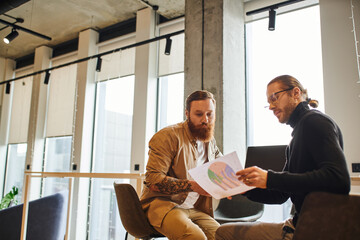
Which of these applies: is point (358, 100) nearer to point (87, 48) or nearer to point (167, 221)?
point (167, 221)

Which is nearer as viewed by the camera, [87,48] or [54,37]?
[87,48]

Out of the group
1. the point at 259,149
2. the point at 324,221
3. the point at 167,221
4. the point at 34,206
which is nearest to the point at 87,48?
the point at 34,206

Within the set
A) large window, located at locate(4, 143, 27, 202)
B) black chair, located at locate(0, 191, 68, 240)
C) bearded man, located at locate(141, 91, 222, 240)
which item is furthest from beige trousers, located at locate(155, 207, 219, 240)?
large window, located at locate(4, 143, 27, 202)

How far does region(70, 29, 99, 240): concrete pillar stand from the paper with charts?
185 inches

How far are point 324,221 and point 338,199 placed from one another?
9 cm

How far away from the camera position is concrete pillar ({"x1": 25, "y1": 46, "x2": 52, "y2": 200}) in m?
6.78

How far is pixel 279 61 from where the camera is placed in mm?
4152

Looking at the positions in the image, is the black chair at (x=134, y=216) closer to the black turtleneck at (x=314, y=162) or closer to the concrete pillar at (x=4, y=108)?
the black turtleneck at (x=314, y=162)

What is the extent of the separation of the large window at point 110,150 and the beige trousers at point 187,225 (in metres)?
3.64

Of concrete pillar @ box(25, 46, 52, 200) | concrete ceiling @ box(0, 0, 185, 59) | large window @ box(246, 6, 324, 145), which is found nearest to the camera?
large window @ box(246, 6, 324, 145)

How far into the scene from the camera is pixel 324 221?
40.1 inches

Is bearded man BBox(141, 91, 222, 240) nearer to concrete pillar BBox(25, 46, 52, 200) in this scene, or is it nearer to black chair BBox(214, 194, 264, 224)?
black chair BBox(214, 194, 264, 224)

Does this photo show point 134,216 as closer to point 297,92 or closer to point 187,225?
point 187,225

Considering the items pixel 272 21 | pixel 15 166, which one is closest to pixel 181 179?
pixel 272 21
